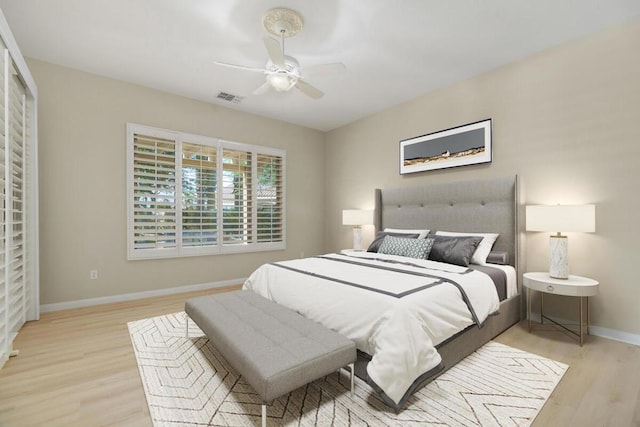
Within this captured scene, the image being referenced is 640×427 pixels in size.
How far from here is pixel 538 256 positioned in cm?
310

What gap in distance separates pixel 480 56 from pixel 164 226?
4365 millimetres

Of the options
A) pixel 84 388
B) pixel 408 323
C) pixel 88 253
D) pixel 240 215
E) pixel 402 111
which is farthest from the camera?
pixel 240 215

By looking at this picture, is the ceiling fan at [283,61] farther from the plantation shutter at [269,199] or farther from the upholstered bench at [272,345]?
the plantation shutter at [269,199]

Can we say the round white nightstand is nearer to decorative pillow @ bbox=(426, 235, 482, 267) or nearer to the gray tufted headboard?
the gray tufted headboard

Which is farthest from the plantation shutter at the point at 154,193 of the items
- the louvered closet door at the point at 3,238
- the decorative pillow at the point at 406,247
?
the decorative pillow at the point at 406,247

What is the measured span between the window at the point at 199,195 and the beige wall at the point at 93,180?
0.14m

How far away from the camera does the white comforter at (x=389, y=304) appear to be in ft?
5.40

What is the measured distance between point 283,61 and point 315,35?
501 millimetres

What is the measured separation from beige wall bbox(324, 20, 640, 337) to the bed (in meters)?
0.33

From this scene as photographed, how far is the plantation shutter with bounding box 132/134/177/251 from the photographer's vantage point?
3852mm

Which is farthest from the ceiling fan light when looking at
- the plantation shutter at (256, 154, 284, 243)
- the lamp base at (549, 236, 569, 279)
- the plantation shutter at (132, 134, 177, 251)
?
the lamp base at (549, 236, 569, 279)

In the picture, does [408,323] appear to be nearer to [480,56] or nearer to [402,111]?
→ [480,56]

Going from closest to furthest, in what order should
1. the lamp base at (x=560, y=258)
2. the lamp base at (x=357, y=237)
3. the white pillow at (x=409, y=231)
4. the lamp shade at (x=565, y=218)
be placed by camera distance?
the lamp shade at (x=565, y=218) < the lamp base at (x=560, y=258) < the white pillow at (x=409, y=231) < the lamp base at (x=357, y=237)

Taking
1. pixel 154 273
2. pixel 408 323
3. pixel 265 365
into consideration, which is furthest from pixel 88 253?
pixel 408 323
